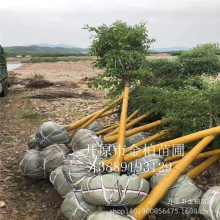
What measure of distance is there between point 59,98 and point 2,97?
2.66 meters

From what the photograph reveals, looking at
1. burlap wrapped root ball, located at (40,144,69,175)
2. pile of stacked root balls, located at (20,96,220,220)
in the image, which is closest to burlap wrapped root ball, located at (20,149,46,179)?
pile of stacked root balls, located at (20,96,220,220)

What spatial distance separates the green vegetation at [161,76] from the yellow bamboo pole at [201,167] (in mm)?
505

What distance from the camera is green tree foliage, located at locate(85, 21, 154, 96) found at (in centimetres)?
554

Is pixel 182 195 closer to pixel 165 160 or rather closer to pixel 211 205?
pixel 211 205

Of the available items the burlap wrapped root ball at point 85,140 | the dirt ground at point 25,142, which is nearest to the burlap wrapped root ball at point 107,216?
the dirt ground at point 25,142

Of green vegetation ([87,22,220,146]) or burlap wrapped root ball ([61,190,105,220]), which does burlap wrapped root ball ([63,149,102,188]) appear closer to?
burlap wrapped root ball ([61,190,105,220])

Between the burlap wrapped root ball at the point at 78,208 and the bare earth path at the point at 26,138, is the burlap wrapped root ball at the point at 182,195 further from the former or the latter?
the bare earth path at the point at 26,138

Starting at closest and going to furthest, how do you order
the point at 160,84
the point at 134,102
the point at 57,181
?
the point at 57,181 → the point at 134,102 → the point at 160,84

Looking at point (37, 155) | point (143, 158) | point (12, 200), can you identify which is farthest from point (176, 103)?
point (12, 200)

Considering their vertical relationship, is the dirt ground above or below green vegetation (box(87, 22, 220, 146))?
below

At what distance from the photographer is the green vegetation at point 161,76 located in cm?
426

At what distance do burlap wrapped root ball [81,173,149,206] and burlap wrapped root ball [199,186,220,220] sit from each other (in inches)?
27.0

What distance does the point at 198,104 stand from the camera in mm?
4164

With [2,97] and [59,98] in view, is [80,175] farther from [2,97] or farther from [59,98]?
[2,97]
